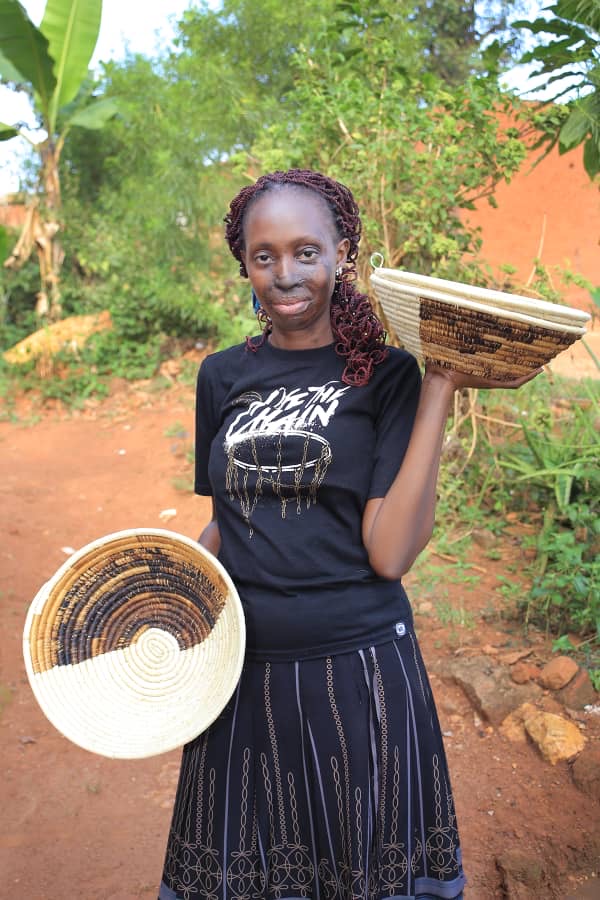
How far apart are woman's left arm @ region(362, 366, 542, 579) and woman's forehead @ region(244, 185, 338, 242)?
1.13ft

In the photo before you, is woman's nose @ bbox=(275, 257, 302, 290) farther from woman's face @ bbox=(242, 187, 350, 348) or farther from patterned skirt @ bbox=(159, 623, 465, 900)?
patterned skirt @ bbox=(159, 623, 465, 900)

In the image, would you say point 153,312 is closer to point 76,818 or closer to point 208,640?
point 76,818

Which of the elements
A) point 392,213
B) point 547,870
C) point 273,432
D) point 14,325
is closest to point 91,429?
point 14,325

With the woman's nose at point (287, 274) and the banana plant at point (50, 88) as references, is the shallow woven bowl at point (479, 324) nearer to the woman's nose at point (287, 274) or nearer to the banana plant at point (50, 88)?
the woman's nose at point (287, 274)

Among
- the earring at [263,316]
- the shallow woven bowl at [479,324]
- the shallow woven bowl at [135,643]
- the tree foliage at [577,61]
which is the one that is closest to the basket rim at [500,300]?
the shallow woven bowl at [479,324]

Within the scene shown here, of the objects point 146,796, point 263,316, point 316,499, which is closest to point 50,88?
point 146,796

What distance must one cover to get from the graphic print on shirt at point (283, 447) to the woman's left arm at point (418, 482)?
0.13 metres

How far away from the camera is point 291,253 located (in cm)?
151

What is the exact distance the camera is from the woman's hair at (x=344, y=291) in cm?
155

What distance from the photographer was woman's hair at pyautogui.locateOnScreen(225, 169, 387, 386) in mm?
1548

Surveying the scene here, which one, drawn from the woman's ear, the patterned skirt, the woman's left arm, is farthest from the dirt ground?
the woman's ear

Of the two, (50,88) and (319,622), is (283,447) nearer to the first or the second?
(319,622)

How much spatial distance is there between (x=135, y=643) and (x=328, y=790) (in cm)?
47

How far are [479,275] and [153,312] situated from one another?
4.36 metres
